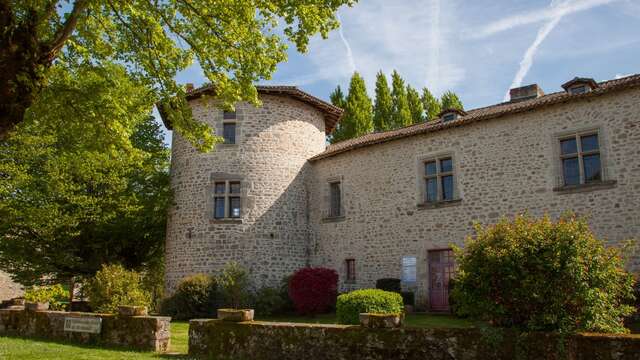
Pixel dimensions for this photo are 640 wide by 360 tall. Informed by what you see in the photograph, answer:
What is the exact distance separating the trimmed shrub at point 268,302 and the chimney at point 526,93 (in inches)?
425

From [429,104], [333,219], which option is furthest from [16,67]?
[429,104]

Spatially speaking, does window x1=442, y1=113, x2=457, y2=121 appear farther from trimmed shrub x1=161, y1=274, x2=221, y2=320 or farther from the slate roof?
trimmed shrub x1=161, y1=274, x2=221, y2=320

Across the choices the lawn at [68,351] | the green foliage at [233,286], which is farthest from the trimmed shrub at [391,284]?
the green foliage at [233,286]

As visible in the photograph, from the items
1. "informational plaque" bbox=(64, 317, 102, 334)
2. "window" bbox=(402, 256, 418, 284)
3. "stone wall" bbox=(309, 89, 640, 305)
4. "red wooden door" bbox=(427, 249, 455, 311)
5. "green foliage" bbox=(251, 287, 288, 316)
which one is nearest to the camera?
"informational plaque" bbox=(64, 317, 102, 334)

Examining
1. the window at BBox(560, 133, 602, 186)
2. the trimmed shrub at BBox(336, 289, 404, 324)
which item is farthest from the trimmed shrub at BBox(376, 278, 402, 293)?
the window at BBox(560, 133, 602, 186)

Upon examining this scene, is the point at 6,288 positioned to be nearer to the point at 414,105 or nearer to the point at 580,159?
Answer: the point at 414,105

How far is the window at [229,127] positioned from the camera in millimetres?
19922

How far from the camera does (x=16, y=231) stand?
61.1ft

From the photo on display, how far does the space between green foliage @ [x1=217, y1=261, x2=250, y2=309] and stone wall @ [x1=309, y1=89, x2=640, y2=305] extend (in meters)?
3.36

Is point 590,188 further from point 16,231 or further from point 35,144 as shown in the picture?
point 16,231

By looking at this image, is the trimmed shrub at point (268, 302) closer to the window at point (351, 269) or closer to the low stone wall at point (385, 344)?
the window at point (351, 269)

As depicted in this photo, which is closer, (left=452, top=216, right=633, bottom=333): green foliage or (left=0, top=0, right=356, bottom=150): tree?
(left=452, top=216, right=633, bottom=333): green foliage

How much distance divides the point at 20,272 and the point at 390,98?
2347cm

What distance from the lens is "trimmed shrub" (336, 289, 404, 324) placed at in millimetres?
12203
